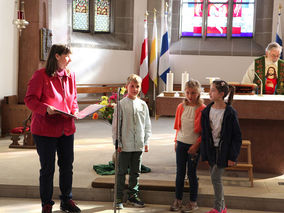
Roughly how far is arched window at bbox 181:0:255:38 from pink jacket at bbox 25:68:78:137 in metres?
8.81

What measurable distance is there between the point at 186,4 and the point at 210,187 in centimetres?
845

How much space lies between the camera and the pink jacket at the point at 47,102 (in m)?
3.82

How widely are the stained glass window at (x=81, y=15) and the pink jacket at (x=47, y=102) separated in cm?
763

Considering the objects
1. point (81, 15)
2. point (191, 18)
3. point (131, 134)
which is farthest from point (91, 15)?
point (131, 134)

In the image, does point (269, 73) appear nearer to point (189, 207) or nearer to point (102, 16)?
point (189, 207)

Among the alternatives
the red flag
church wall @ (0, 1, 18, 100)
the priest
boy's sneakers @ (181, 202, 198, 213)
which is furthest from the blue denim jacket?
the red flag

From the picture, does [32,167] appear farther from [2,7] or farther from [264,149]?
[2,7]

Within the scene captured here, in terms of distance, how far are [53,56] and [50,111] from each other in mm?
516

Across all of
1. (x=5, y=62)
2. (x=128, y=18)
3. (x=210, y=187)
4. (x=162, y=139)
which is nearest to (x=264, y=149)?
(x=210, y=187)

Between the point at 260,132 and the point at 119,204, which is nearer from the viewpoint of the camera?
the point at 119,204

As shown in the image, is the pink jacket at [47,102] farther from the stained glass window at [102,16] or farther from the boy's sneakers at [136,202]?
the stained glass window at [102,16]

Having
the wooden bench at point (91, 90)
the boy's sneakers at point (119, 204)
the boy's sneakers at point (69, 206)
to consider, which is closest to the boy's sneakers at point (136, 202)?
the boy's sneakers at point (119, 204)

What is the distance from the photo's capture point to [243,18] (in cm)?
1216

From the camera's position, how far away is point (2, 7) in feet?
26.0
